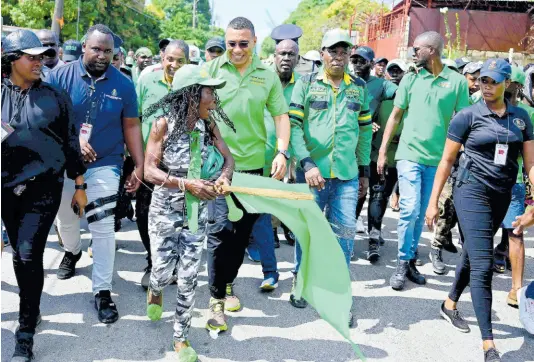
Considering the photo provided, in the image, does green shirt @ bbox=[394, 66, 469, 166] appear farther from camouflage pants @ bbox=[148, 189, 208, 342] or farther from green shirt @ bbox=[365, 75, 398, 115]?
camouflage pants @ bbox=[148, 189, 208, 342]

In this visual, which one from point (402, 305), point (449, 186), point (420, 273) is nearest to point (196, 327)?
point (402, 305)

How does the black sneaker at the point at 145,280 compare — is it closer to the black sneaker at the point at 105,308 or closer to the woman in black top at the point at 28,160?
the black sneaker at the point at 105,308

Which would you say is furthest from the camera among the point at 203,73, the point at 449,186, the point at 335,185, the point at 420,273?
the point at 449,186

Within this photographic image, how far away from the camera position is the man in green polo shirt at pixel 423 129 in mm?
4797

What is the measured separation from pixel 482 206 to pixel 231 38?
2252 mm

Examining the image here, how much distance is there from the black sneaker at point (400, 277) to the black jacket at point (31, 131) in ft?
10.3

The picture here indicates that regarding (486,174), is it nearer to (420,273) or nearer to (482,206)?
(482,206)

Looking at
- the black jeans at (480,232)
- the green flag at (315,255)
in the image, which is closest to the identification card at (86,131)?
the green flag at (315,255)

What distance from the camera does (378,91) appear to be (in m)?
5.95

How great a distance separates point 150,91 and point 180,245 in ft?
5.79

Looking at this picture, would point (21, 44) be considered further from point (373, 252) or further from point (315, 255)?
point (373, 252)

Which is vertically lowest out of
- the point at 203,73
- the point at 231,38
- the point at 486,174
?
the point at 486,174

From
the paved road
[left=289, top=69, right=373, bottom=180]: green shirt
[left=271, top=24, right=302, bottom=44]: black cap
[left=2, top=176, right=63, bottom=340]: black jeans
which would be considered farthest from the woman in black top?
[left=271, top=24, right=302, bottom=44]: black cap

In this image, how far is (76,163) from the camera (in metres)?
3.65
